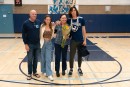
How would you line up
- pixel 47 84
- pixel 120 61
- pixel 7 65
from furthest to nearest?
pixel 120 61 < pixel 7 65 < pixel 47 84

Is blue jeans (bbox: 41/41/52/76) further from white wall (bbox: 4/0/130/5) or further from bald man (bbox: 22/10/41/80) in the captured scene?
white wall (bbox: 4/0/130/5)

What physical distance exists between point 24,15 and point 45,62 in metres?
12.1

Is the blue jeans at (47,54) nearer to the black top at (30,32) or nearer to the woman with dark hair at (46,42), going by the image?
the woman with dark hair at (46,42)

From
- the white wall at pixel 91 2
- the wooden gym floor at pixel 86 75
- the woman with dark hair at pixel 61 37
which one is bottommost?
the wooden gym floor at pixel 86 75

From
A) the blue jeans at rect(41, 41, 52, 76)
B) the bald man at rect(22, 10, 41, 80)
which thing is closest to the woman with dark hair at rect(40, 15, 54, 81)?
the blue jeans at rect(41, 41, 52, 76)

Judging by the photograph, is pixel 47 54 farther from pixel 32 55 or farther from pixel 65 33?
pixel 65 33

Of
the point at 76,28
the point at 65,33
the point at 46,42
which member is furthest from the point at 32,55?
the point at 76,28

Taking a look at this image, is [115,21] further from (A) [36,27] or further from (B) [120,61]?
(A) [36,27]

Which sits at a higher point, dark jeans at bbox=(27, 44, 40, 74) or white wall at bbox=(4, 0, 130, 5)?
white wall at bbox=(4, 0, 130, 5)

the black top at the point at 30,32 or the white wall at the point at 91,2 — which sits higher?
the white wall at the point at 91,2

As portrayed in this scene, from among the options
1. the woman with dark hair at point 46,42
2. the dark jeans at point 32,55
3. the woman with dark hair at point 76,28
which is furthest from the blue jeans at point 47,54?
the woman with dark hair at point 76,28

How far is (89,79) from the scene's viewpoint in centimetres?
667

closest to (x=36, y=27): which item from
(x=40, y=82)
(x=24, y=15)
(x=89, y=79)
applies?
(x=40, y=82)

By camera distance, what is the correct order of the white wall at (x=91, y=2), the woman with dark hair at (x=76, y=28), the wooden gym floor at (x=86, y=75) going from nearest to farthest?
the wooden gym floor at (x=86, y=75) → the woman with dark hair at (x=76, y=28) → the white wall at (x=91, y=2)
